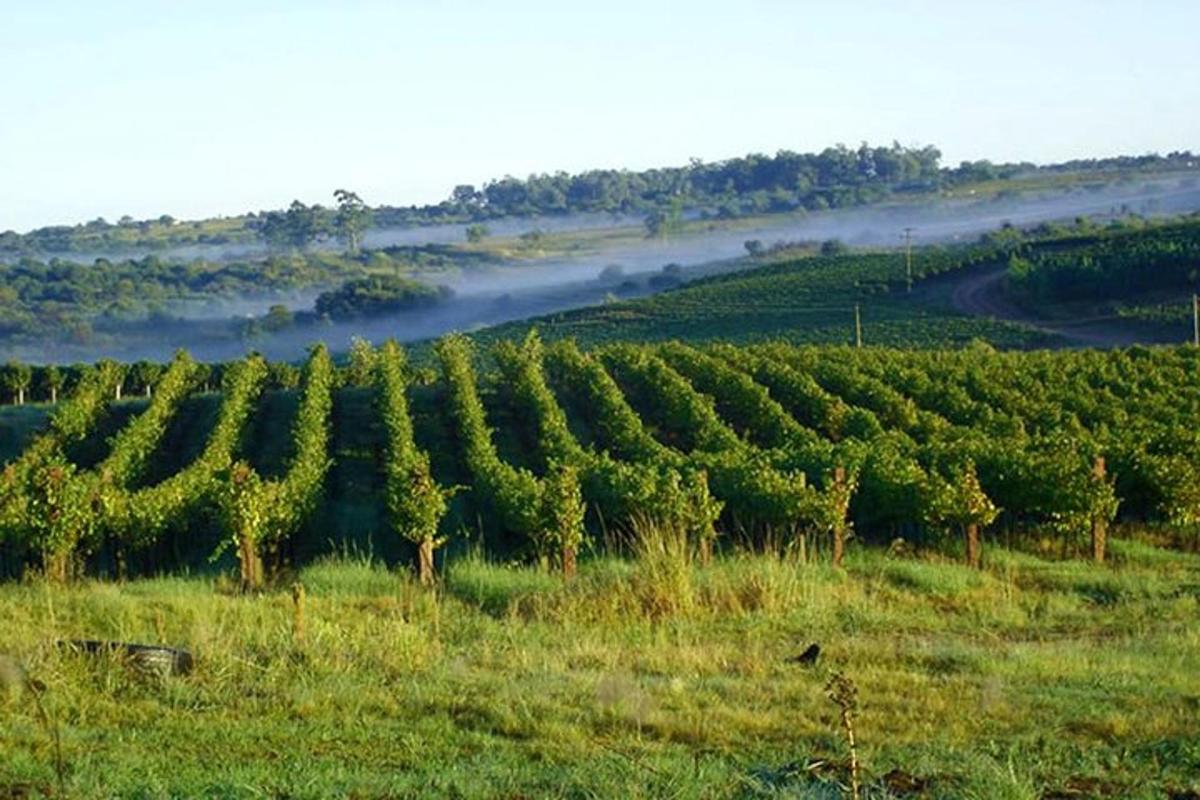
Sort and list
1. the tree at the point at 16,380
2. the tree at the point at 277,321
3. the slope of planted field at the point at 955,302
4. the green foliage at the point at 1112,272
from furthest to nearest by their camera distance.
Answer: the tree at the point at 277,321
the green foliage at the point at 1112,272
the slope of planted field at the point at 955,302
the tree at the point at 16,380

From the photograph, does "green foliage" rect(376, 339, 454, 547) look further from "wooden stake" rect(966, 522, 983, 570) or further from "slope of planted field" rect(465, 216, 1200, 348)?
"slope of planted field" rect(465, 216, 1200, 348)

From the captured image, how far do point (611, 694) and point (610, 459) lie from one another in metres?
17.8

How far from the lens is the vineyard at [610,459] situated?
21.2 m

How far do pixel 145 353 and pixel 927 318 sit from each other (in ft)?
224

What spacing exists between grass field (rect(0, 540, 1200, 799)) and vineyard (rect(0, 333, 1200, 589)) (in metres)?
3.66

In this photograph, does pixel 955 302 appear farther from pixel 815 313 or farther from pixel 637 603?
pixel 637 603

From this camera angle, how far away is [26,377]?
58594 millimetres

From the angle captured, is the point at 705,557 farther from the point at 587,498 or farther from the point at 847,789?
the point at 847,789

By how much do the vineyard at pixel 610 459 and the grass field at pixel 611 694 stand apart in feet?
12.0

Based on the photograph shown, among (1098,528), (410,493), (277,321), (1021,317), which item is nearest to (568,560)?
(410,493)

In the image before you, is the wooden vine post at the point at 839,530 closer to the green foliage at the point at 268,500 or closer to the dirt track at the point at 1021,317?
the green foliage at the point at 268,500

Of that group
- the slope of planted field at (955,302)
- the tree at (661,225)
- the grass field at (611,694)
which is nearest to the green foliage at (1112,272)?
the slope of planted field at (955,302)

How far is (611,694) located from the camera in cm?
969

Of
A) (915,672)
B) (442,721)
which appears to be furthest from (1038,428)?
(442,721)
